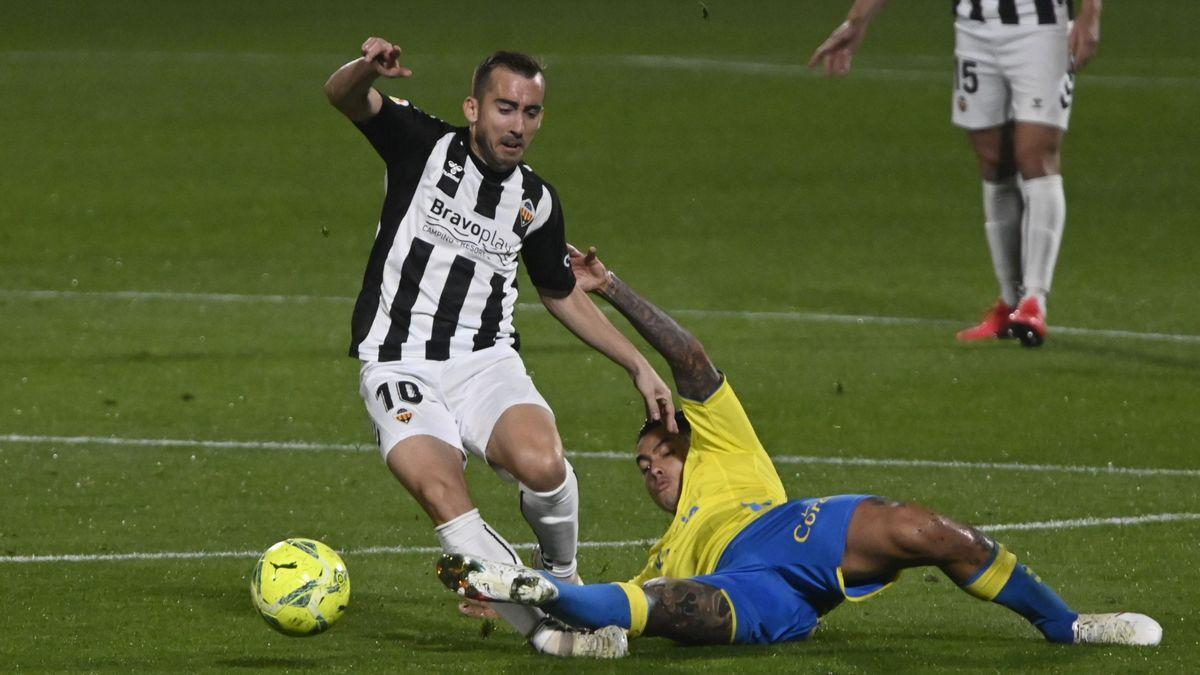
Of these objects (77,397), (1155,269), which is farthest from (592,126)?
(77,397)

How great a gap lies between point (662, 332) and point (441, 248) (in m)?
0.73

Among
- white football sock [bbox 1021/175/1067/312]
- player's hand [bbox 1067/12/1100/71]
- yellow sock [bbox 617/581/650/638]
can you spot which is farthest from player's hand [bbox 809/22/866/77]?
yellow sock [bbox 617/581/650/638]

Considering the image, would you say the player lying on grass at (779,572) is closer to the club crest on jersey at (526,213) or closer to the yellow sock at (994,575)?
the yellow sock at (994,575)

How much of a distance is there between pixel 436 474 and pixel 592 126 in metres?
16.1

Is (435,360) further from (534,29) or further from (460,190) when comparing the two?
(534,29)

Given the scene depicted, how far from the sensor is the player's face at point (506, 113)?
6809mm

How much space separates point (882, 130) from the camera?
72.3 feet

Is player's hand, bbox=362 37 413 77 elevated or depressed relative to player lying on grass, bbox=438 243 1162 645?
elevated

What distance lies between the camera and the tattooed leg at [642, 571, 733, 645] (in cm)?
622

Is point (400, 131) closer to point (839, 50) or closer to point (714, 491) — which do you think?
point (714, 491)

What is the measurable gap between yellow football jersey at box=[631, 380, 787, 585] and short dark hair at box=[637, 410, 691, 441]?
0.11 meters

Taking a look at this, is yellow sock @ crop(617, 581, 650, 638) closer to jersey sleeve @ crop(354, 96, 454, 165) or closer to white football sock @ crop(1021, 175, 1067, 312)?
jersey sleeve @ crop(354, 96, 454, 165)

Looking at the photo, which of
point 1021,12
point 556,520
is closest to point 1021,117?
point 1021,12

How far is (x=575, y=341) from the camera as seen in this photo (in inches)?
495
